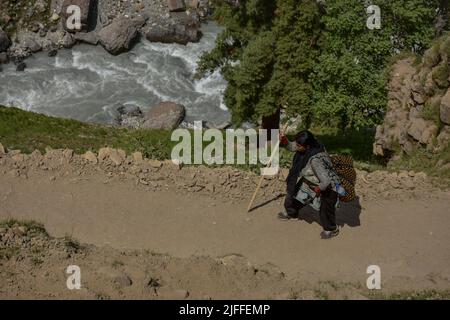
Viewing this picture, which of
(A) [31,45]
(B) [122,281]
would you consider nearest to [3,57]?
(A) [31,45]

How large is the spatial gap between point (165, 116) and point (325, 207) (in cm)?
2296

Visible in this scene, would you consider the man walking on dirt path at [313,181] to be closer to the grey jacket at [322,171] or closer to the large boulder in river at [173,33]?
the grey jacket at [322,171]

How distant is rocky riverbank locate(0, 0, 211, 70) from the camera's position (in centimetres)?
4003

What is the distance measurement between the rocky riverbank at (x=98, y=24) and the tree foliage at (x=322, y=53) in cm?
1851

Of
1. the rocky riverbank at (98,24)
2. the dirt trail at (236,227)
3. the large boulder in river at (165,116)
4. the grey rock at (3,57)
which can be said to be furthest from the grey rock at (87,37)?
the dirt trail at (236,227)

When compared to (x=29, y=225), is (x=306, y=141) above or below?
above

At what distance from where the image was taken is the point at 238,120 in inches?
934

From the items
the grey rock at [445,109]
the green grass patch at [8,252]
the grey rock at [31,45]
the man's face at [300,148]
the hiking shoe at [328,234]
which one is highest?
the man's face at [300,148]

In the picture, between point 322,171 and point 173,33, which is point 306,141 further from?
point 173,33

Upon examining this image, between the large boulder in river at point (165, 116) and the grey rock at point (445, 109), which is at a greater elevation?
the grey rock at point (445, 109)

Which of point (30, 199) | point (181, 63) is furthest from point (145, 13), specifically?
point (30, 199)

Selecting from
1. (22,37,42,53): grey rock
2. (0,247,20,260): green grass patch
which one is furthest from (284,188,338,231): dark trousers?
(22,37,42,53): grey rock

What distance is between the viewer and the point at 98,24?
1630 inches

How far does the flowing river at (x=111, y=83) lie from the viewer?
36.1 metres
